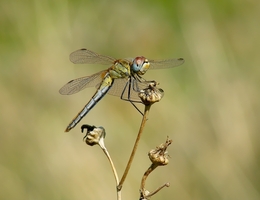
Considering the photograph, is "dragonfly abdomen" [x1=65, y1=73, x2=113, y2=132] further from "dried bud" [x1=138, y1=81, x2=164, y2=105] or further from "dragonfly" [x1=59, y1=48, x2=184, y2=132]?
"dried bud" [x1=138, y1=81, x2=164, y2=105]

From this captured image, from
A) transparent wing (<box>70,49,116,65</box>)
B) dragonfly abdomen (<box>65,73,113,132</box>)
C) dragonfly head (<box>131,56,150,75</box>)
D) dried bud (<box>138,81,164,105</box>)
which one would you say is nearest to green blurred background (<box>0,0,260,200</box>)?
transparent wing (<box>70,49,116,65</box>)

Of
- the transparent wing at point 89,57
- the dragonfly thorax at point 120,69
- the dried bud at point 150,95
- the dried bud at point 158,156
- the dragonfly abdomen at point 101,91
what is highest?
the transparent wing at point 89,57

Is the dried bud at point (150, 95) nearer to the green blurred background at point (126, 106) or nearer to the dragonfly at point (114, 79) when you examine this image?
the dragonfly at point (114, 79)

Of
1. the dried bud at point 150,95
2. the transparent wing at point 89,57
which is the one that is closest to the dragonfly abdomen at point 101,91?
the transparent wing at point 89,57

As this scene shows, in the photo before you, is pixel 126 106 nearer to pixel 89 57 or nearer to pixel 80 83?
pixel 89 57

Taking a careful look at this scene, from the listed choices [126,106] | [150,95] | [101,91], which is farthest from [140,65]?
[126,106]

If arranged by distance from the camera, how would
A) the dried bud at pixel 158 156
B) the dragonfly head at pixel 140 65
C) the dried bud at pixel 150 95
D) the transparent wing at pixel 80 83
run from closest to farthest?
the dried bud at pixel 158 156
the dried bud at pixel 150 95
the dragonfly head at pixel 140 65
the transparent wing at pixel 80 83

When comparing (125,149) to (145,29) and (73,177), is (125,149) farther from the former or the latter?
(145,29)
